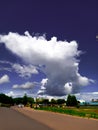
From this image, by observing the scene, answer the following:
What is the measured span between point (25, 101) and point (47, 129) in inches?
6723

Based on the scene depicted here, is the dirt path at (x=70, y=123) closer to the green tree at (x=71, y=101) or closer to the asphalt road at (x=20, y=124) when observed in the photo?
the asphalt road at (x=20, y=124)

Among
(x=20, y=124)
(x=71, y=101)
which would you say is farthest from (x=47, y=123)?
(x=71, y=101)

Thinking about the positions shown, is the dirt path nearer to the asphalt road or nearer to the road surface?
the road surface

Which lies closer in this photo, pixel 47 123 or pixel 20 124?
pixel 20 124

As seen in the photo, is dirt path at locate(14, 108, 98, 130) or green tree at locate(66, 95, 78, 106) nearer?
dirt path at locate(14, 108, 98, 130)

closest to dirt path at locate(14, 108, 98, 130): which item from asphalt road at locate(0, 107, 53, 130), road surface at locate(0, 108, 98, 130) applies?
road surface at locate(0, 108, 98, 130)

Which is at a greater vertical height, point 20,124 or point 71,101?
point 71,101

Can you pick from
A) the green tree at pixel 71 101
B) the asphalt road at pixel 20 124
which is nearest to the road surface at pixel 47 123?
the asphalt road at pixel 20 124

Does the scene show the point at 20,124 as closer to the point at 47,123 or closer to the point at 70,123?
the point at 47,123

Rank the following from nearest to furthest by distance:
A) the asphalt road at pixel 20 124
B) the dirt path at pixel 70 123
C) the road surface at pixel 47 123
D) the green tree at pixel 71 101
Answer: the asphalt road at pixel 20 124 → the road surface at pixel 47 123 → the dirt path at pixel 70 123 → the green tree at pixel 71 101

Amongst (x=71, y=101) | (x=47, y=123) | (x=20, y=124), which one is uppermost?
(x=71, y=101)

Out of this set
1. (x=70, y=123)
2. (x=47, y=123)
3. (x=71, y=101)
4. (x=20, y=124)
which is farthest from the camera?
(x=71, y=101)

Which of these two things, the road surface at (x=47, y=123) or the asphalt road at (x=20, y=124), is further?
the road surface at (x=47, y=123)

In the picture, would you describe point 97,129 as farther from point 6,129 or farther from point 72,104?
point 72,104
